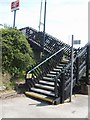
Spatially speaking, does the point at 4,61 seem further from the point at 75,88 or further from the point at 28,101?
the point at 75,88

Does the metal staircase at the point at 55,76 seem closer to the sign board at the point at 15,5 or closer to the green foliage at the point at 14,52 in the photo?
the green foliage at the point at 14,52

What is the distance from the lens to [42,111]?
7652mm

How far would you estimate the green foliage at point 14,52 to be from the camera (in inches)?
443

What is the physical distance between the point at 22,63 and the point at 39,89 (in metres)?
2.18

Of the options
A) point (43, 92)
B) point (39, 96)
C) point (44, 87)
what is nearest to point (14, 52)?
point (44, 87)

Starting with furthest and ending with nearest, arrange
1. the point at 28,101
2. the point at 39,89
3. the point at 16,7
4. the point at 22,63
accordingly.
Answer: the point at 16,7 → the point at 22,63 → the point at 39,89 → the point at 28,101

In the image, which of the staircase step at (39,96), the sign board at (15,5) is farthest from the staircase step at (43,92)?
the sign board at (15,5)

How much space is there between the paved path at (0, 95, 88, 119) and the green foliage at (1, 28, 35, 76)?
7.87ft

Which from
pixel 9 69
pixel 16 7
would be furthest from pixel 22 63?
pixel 16 7

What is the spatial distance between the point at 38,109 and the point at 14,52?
450cm

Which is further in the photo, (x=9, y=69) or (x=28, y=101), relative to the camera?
(x=9, y=69)

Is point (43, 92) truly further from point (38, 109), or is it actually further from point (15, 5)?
point (15, 5)

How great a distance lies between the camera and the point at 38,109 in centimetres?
791

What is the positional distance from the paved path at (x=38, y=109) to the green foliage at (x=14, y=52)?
2.40 meters
